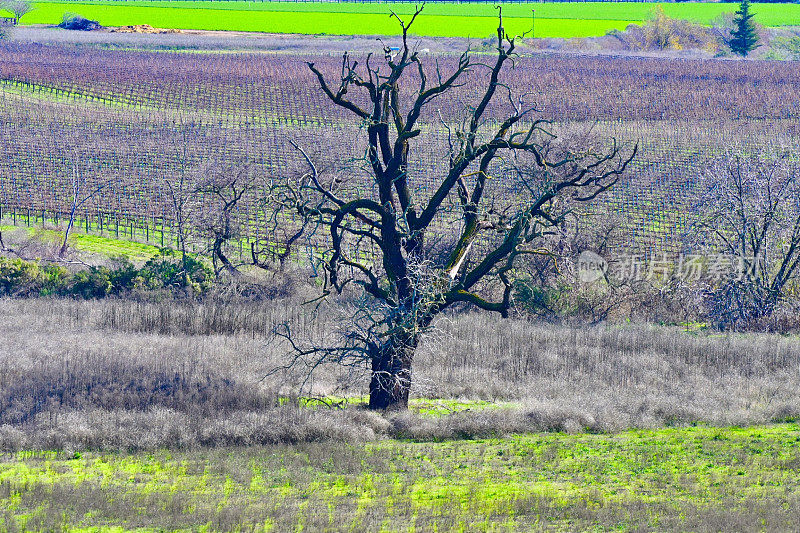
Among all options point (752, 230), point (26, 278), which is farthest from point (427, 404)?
point (26, 278)

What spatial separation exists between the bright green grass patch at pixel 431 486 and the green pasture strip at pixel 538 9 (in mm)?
104963

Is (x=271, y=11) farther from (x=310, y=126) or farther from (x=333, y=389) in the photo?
(x=333, y=389)

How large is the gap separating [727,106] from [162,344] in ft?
181

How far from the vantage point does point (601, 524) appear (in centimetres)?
1385

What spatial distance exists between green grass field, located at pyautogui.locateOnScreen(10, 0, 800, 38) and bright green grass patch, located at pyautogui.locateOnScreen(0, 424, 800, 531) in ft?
293

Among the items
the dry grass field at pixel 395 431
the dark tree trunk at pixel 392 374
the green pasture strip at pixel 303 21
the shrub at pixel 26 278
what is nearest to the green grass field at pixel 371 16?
the green pasture strip at pixel 303 21

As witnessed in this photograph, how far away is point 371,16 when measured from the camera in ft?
389

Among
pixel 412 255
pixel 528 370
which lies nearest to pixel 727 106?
pixel 528 370

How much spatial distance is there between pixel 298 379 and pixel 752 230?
1531cm

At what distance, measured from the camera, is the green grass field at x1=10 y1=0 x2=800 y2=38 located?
359 ft

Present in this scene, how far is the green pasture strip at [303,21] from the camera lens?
108 meters

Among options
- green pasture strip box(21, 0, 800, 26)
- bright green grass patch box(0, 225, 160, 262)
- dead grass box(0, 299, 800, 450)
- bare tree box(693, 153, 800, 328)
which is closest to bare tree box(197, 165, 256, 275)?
dead grass box(0, 299, 800, 450)

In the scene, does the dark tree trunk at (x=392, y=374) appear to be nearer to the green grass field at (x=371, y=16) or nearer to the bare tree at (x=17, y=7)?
the green grass field at (x=371, y=16)

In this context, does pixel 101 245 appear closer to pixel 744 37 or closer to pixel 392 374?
pixel 392 374
